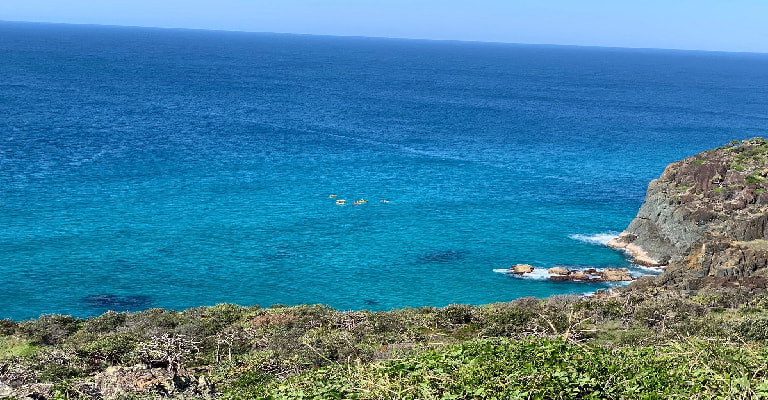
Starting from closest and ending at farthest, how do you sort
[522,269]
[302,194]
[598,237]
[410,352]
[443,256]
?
[410,352] → [522,269] → [443,256] → [598,237] → [302,194]

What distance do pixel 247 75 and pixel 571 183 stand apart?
13100cm

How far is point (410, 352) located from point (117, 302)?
32.6m

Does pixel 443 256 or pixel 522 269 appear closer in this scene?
pixel 522 269

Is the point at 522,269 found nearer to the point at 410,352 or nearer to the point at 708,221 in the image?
the point at 708,221

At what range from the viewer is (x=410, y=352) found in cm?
2002

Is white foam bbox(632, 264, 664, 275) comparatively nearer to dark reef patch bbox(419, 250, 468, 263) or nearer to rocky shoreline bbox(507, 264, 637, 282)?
rocky shoreline bbox(507, 264, 637, 282)

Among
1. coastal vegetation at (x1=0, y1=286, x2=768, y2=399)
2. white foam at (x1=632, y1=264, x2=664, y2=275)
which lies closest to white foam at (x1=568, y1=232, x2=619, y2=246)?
white foam at (x1=632, y1=264, x2=664, y2=275)

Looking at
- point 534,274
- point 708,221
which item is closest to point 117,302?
point 534,274

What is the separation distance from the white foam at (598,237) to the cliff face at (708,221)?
94 cm

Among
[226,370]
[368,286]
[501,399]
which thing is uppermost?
[501,399]

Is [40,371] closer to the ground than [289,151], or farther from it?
farther from it

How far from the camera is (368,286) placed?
52.4 metres

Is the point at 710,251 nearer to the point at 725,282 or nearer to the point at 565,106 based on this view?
the point at 725,282

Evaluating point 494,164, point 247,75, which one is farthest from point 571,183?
point 247,75
